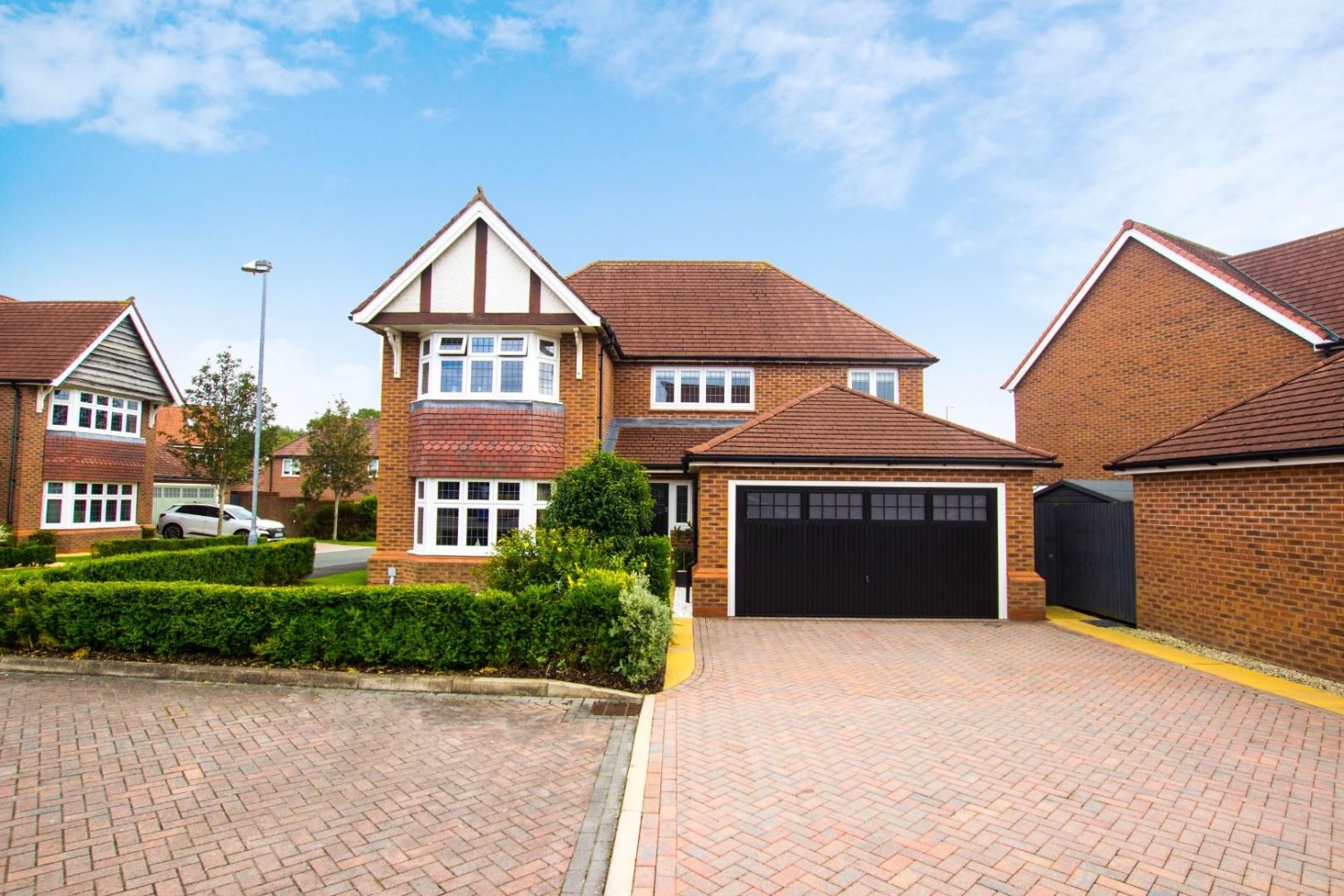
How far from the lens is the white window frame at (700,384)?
59.0 ft

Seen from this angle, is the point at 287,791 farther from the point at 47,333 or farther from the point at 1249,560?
the point at 47,333

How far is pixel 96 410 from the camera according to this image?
2278 cm

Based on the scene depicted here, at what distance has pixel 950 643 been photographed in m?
10.3

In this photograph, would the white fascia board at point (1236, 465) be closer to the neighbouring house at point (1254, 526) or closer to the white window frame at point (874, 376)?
the neighbouring house at point (1254, 526)

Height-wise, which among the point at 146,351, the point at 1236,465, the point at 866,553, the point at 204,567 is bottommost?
the point at 204,567

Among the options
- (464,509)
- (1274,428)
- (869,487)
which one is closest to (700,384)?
(869,487)

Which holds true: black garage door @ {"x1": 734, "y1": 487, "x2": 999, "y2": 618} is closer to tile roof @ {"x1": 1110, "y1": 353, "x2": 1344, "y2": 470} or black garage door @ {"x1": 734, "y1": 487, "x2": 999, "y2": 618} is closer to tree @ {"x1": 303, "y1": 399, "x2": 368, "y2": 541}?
tile roof @ {"x1": 1110, "y1": 353, "x2": 1344, "y2": 470}

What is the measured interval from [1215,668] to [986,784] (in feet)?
19.5

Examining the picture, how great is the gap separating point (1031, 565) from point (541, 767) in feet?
34.2

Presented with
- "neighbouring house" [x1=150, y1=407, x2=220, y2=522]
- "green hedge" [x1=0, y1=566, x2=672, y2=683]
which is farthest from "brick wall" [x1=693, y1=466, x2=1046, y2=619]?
"neighbouring house" [x1=150, y1=407, x2=220, y2=522]

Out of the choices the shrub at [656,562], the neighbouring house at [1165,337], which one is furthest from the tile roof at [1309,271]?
the shrub at [656,562]

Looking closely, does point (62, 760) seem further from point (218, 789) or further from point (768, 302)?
point (768, 302)

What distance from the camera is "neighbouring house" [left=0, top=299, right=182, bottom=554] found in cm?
2056

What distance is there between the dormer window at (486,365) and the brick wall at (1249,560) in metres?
11.6
